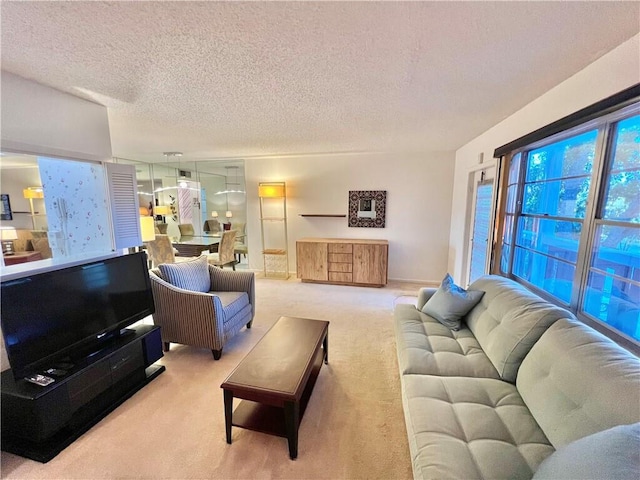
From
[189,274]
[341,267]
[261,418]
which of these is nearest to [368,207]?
[341,267]

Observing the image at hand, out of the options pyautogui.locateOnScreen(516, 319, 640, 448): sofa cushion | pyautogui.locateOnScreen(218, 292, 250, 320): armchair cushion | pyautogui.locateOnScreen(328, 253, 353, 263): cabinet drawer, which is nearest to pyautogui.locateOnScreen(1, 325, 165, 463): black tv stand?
pyautogui.locateOnScreen(218, 292, 250, 320): armchair cushion

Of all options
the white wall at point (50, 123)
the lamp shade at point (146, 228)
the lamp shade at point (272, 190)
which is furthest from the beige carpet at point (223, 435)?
the lamp shade at point (272, 190)

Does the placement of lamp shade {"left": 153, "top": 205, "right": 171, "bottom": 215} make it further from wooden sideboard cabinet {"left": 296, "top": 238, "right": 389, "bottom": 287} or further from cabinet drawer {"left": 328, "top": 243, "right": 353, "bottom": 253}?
cabinet drawer {"left": 328, "top": 243, "right": 353, "bottom": 253}

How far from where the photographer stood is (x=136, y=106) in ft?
7.55

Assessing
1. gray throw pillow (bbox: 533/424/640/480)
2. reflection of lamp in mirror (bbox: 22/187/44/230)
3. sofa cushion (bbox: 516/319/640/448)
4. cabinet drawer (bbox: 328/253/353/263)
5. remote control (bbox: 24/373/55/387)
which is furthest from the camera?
cabinet drawer (bbox: 328/253/353/263)

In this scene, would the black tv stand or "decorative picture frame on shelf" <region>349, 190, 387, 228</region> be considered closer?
the black tv stand

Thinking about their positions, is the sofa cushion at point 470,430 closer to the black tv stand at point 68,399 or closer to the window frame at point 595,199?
the window frame at point 595,199

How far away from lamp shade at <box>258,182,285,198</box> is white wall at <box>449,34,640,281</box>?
3.08 m

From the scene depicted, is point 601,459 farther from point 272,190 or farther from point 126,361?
point 272,190

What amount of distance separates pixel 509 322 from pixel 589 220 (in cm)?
84

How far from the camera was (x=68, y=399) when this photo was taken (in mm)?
1661

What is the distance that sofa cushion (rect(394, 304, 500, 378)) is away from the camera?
5.49 ft

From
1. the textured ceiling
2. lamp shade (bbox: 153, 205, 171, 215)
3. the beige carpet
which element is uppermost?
the textured ceiling

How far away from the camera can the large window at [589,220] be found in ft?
4.85
